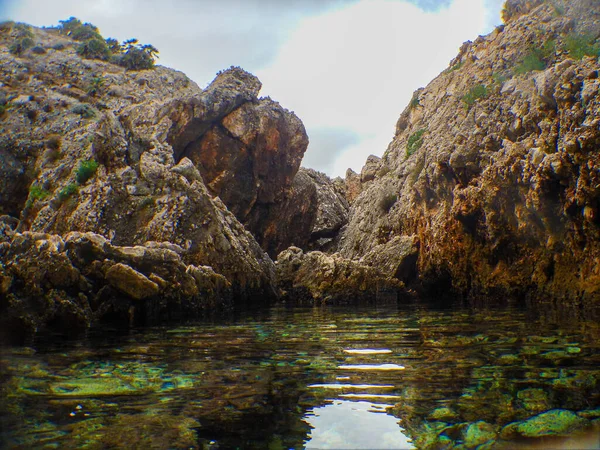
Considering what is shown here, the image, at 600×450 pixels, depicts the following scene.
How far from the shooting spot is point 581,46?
12.2 metres

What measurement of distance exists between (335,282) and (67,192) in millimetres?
9867

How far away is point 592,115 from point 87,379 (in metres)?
10.5

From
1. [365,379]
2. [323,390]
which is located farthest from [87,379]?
[365,379]

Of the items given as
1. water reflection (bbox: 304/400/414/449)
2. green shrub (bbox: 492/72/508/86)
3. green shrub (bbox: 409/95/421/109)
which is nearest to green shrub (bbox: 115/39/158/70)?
green shrub (bbox: 409/95/421/109)

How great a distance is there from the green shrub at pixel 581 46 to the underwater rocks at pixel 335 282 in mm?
9337

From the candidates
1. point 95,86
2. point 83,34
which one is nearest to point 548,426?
point 95,86

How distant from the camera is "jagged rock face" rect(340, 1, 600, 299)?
9.71 meters

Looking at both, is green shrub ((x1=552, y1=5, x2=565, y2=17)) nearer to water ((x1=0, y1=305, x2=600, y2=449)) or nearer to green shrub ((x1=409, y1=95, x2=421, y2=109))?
green shrub ((x1=409, y1=95, x2=421, y2=109))

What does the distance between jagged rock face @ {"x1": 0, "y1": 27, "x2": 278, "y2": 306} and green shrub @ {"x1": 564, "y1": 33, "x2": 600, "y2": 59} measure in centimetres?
1158

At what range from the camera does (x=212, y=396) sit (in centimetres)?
298

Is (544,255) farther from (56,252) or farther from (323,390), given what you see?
(56,252)

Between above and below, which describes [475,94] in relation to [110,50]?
below

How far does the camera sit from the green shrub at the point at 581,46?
37.3ft

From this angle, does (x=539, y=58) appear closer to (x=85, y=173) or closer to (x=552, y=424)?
(x=552, y=424)
